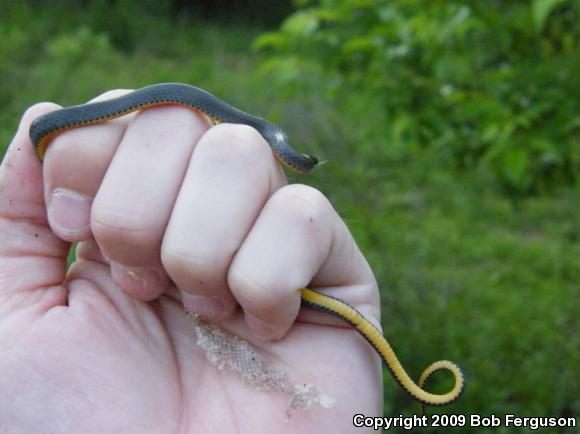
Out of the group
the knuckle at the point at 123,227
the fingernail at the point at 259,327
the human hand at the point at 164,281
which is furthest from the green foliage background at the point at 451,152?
the knuckle at the point at 123,227

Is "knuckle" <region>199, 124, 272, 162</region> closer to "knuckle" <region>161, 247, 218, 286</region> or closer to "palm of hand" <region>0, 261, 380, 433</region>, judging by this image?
"knuckle" <region>161, 247, 218, 286</region>

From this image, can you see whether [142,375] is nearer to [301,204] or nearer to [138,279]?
[138,279]

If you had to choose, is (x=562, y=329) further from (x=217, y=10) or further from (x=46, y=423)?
(x=217, y=10)

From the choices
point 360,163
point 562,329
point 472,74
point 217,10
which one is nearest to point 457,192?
point 360,163

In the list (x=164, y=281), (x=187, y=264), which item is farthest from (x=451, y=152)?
(x=187, y=264)

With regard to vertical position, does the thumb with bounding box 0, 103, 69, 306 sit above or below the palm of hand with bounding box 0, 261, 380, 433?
above

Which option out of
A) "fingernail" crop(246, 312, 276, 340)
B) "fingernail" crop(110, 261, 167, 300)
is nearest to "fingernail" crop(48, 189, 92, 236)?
"fingernail" crop(110, 261, 167, 300)

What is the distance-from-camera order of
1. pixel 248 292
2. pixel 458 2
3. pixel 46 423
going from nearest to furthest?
pixel 248 292 → pixel 46 423 → pixel 458 2
